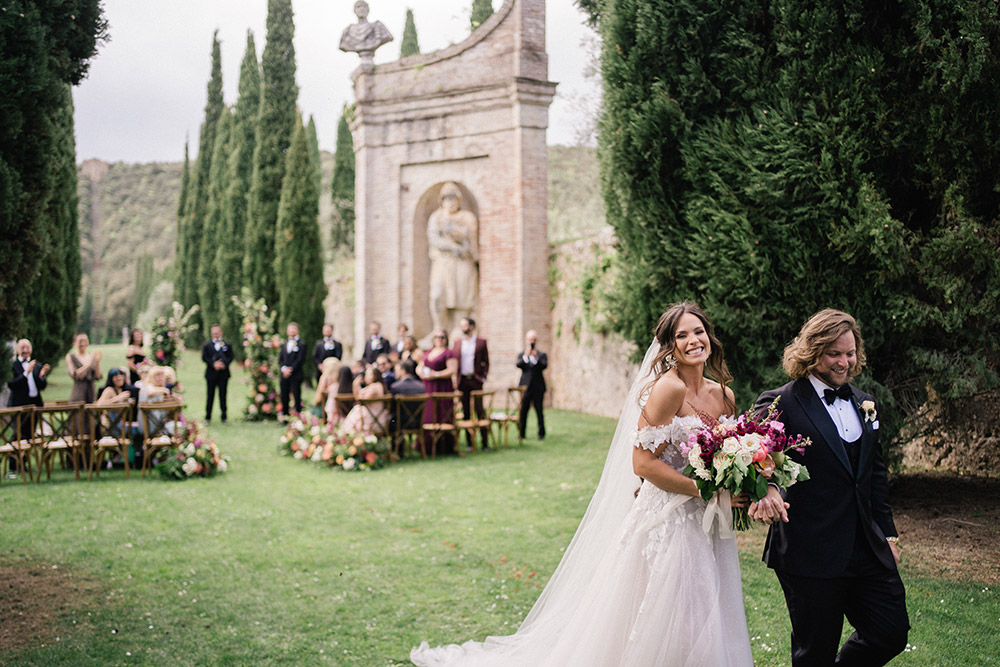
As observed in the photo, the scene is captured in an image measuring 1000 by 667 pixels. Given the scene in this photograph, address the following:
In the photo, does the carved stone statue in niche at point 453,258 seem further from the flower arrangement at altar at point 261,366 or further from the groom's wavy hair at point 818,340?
the groom's wavy hair at point 818,340

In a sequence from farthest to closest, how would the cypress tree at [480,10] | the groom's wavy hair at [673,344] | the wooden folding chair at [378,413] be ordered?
1. the cypress tree at [480,10]
2. the wooden folding chair at [378,413]
3. the groom's wavy hair at [673,344]

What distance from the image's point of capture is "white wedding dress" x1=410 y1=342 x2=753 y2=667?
10.9ft

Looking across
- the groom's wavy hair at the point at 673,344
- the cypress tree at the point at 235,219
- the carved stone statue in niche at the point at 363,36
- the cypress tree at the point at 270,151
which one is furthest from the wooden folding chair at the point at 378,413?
the cypress tree at the point at 235,219

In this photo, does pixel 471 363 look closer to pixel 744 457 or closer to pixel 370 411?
pixel 370 411

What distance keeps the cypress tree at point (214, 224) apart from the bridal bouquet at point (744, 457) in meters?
30.9

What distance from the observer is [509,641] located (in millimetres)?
4309

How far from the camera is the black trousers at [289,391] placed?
1503 centimetres

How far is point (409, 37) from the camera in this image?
99.0 feet

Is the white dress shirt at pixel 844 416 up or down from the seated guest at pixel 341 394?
up

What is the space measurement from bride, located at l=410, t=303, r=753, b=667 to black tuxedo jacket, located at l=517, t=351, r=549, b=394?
8360mm

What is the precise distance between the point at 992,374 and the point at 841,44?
293cm

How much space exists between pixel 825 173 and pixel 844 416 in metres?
3.48

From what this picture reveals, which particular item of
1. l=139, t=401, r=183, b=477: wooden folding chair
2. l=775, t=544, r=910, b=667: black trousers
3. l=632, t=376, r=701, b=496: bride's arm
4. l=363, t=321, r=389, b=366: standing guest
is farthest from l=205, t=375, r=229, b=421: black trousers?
l=775, t=544, r=910, b=667: black trousers

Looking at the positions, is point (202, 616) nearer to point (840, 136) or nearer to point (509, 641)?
point (509, 641)
